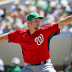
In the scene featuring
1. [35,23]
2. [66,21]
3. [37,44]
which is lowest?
[37,44]

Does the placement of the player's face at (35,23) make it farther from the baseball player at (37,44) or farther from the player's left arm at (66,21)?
the player's left arm at (66,21)

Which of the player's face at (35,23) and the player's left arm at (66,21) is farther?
the player's face at (35,23)

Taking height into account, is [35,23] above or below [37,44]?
above

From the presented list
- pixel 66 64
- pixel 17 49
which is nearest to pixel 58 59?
pixel 66 64

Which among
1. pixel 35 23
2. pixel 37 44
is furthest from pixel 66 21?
pixel 37 44

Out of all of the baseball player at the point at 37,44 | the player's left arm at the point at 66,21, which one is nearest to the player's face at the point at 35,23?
the baseball player at the point at 37,44

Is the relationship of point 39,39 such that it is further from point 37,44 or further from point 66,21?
point 66,21

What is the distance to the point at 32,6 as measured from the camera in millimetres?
10359

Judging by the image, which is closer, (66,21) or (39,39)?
(66,21)

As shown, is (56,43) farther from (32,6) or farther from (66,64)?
(32,6)

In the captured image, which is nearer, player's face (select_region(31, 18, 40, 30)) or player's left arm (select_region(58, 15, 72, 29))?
player's left arm (select_region(58, 15, 72, 29))

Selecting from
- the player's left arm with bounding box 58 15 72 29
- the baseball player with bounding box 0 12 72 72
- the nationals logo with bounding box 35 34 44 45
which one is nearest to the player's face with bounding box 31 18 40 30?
the baseball player with bounding box 0 12 72 72

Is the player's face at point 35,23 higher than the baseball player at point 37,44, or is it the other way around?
the player's face at point 35,23

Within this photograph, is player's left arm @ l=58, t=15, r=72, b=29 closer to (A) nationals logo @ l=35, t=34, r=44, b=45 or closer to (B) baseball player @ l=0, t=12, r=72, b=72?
(B) baseball player @ l=0, t=12, r=72, b=72
